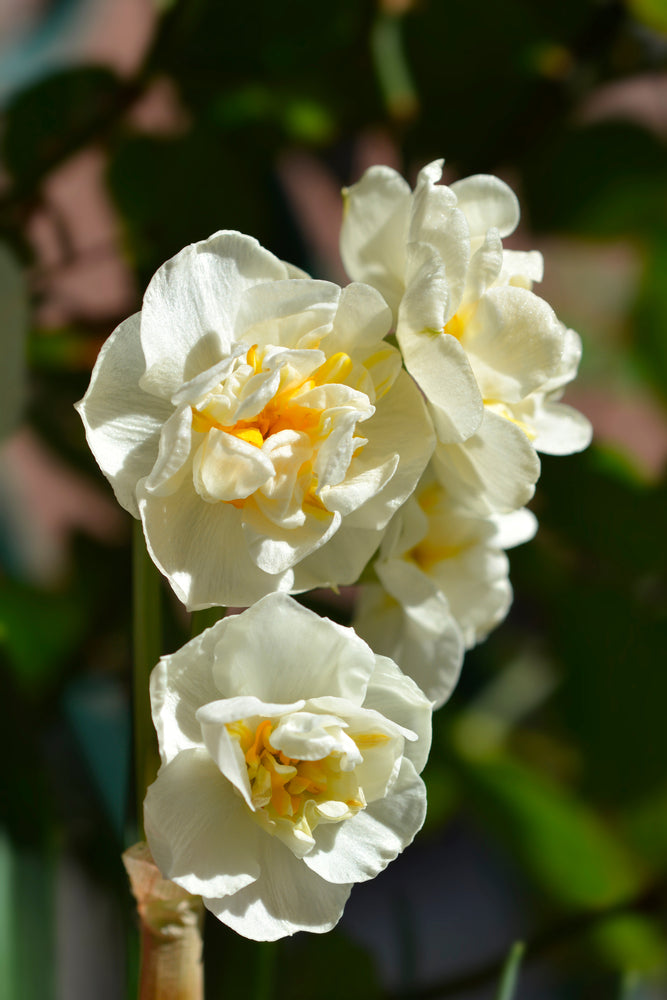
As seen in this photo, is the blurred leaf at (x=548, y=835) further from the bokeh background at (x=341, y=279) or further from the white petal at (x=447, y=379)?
the white petal at (x=447, y=379)

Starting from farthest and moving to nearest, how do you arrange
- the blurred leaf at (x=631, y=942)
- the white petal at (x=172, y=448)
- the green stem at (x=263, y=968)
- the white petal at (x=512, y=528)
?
the blurred leaf at (x=631, y=942)
the green stem at (x=263, y=968)
the white petal at (x=512, y=528)
the white petal at (x=172, y=448)

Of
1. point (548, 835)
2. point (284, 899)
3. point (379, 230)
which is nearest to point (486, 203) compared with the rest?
point (379, 230)

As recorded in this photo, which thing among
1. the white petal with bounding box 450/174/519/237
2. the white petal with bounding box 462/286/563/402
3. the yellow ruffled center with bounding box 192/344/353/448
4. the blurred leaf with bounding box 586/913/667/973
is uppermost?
the white petal with bounding box 450/174/519/237

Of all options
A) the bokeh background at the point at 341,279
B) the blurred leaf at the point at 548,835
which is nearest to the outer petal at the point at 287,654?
the bokeh background at the point at 341,279

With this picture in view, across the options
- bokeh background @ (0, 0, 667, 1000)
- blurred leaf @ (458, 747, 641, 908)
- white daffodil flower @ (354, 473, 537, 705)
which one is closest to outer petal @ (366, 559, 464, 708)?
white daffodil flower @ (354, 473, 537, 705)

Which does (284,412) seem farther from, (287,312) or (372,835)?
(372,835)

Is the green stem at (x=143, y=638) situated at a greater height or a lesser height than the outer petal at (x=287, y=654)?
lesser

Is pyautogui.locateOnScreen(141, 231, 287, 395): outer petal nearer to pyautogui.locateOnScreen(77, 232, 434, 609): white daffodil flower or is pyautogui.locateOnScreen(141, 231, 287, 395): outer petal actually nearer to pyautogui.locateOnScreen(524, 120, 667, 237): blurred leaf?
pyautogui.locateOnScreen(77, 232, 434, 609): white daffodil flower
